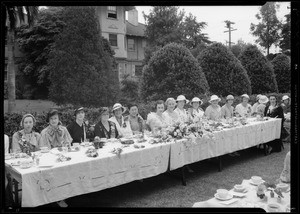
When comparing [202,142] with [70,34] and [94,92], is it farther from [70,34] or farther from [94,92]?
[70,34]

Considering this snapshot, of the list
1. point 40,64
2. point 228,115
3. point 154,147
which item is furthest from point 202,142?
point 40,64

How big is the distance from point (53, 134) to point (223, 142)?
11.4 ft

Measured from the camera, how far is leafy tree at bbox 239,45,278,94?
43.8 feet

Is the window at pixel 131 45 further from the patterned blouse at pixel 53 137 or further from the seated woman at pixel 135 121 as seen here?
the patterned blouse at pixel 53 137

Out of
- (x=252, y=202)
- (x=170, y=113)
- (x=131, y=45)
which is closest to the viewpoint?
(x=252, y=202)

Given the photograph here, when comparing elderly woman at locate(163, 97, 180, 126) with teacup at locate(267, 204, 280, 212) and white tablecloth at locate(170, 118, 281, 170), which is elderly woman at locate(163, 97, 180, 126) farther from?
teacup at locate(267, 204, 280, 212)

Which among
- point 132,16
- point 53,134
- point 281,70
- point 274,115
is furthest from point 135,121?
point 132,16

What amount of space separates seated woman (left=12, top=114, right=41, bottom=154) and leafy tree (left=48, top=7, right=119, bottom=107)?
24.1 ft

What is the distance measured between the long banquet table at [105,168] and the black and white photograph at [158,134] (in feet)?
0.05

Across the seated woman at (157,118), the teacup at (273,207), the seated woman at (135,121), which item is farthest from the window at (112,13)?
the teacup at (273,207)

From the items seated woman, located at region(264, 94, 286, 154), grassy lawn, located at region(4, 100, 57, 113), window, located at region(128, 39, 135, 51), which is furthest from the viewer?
window, located at region(128, 39, 135, 51)

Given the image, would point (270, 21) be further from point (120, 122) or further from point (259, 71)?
point (259, 71)

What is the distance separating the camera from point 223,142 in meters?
6.28

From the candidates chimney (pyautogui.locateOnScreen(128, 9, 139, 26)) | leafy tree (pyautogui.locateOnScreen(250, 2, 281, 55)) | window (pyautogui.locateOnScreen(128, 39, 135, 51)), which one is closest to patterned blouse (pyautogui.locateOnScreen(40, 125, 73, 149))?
leafy tree (pyautogui.locateOnScreen(250, 2, 281, 55))
